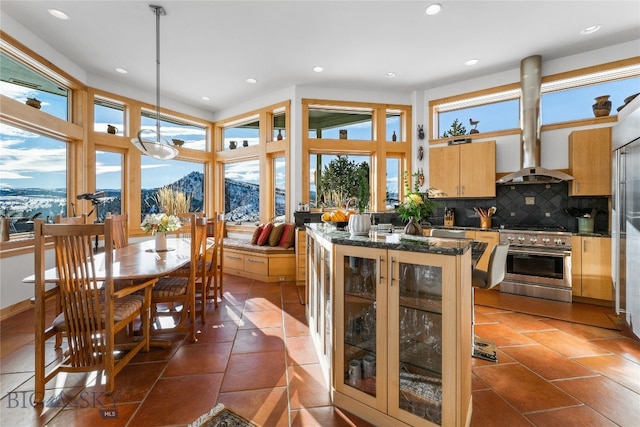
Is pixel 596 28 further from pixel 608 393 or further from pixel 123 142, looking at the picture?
pixel 123 142

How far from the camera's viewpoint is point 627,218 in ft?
9.21

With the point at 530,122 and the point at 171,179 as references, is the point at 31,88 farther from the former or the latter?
the point at 530,122

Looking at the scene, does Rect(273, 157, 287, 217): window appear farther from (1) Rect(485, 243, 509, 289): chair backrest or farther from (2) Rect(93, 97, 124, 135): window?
(1) Rect(485, 243, 509, 289): chair backrest

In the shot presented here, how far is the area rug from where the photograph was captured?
159 cm

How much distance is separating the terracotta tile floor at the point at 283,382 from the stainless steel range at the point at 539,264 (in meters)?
0.80

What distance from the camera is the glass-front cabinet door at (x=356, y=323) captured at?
164 cm

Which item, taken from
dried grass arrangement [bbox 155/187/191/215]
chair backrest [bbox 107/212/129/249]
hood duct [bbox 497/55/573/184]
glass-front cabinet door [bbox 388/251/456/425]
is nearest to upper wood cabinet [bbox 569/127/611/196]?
hood duct [bbox 497/55/573/184]

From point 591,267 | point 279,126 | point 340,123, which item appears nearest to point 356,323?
point 591,267

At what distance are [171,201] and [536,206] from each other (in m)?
6.19

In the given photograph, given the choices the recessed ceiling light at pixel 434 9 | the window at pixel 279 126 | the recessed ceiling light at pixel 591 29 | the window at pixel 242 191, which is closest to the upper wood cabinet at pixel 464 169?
the recessed ceiling light at pixel 591 29

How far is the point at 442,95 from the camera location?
4.96 meters

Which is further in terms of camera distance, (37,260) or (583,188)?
(583,188)

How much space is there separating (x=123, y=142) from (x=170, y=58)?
184 cm

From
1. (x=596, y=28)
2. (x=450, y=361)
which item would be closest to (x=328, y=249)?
(x=450, y=361)
